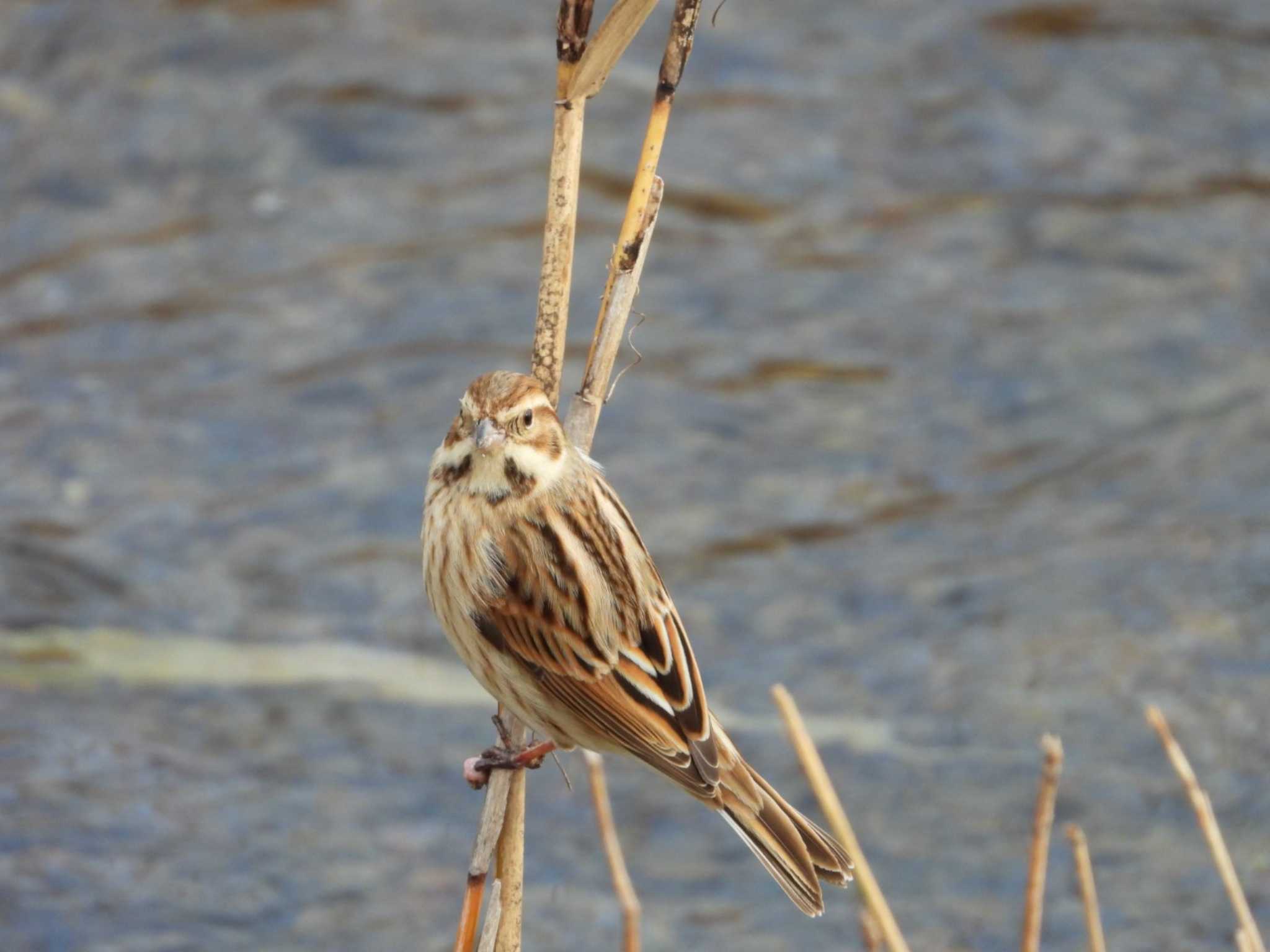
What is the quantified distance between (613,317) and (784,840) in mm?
1392

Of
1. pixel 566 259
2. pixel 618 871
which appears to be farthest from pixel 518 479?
pixel 618 871

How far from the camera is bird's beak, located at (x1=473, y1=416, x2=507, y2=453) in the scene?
470cm

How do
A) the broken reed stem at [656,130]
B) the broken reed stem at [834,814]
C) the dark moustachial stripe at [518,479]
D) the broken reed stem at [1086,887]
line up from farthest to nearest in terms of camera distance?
the dark moustachial stripe at [518,479] < the broken reed stem at [1086,887] < the broken reed stem at [656,130] < the broken reed stem at [834,814]

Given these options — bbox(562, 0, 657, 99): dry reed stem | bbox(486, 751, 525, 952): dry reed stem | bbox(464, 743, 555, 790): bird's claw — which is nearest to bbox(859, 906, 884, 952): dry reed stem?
bbox(486, 751, 525, 952): dry reed stem

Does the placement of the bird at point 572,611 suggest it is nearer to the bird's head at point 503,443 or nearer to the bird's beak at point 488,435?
the bird's head at point 503,443

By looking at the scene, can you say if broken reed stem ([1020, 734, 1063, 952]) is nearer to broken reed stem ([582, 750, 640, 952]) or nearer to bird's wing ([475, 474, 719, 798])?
broken reed stem ([582, 750, 640, 952])

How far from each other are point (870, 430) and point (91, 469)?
3.66 metres

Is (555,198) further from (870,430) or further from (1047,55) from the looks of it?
(1047,55)

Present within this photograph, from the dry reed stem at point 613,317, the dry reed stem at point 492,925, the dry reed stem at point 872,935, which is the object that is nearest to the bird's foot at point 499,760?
the dry reed stem at point 492,925

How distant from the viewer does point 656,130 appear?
4.11m

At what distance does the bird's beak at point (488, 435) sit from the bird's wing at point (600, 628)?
1.30 feet

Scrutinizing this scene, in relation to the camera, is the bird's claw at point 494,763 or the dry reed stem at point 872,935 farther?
the bird's claw at point 494,763

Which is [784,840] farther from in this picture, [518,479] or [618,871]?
[518,479]

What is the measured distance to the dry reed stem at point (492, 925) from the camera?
13.2 feet
